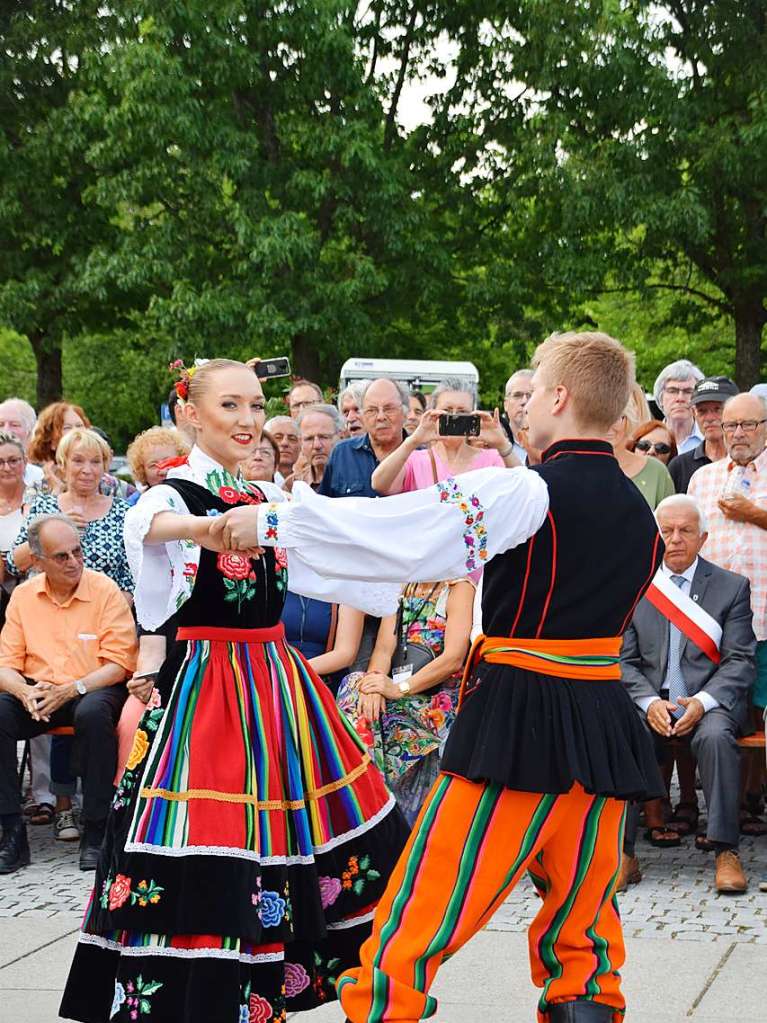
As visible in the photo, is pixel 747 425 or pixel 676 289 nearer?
pixel 747 425

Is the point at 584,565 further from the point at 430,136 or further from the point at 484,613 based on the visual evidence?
the point at 430,136

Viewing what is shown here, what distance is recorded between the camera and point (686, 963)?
15.1 ft

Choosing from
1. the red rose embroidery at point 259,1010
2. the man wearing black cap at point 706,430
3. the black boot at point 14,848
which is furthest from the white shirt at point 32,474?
the red rose embroidery at point 259,1010

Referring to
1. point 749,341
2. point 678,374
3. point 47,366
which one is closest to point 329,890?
point 678,374

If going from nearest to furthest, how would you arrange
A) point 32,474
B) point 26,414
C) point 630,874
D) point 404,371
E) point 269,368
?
point 269,368 → point 630,874 → point 32,474 → point 26,414 → point 404,371

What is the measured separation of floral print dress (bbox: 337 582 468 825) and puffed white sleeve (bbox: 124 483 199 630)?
92.1 inches

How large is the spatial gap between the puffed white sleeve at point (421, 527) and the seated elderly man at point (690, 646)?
10.2 feet

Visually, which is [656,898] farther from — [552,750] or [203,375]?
[203,375]

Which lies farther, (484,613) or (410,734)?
(410,734)

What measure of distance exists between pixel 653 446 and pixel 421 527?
5.10 m

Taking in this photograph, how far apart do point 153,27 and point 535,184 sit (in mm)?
5303

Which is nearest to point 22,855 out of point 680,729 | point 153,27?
point 680,729

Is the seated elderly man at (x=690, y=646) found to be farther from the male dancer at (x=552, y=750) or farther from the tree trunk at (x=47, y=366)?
the tree trunk at (x=47, y=366)

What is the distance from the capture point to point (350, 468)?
22.7 feet
